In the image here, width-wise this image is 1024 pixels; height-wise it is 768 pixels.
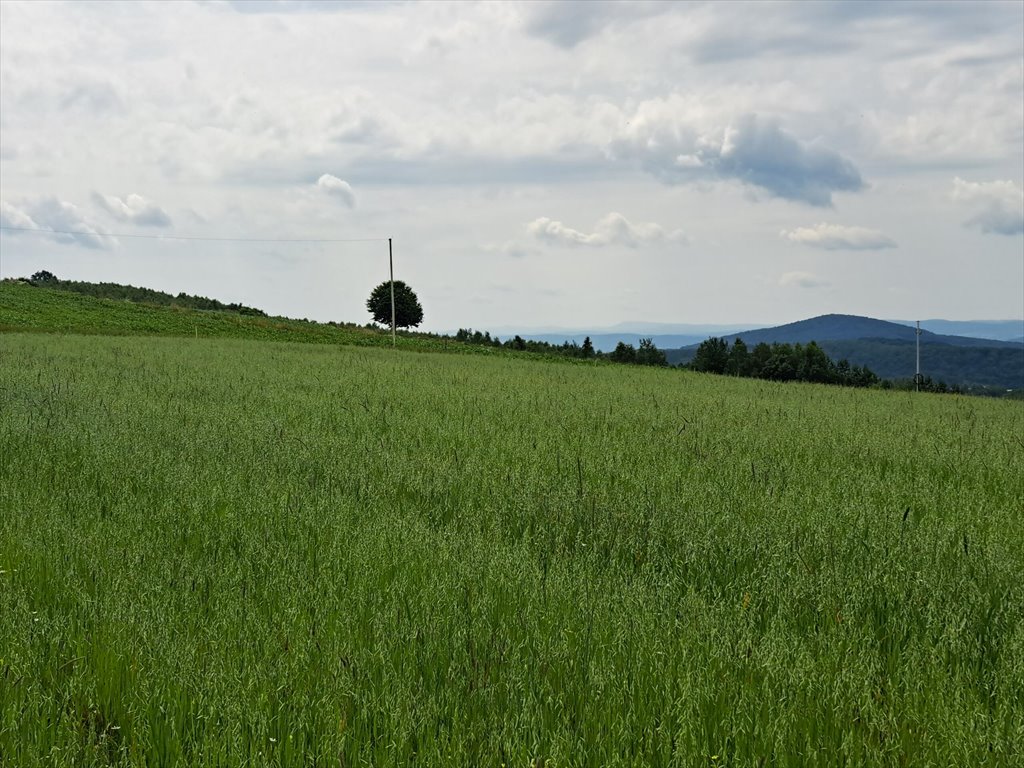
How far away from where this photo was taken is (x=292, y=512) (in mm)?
5969

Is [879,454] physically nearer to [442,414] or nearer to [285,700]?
[442,414]

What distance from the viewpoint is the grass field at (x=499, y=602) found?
9.53ft

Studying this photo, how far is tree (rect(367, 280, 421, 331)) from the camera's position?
332 feet

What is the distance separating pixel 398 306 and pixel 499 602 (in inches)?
3886

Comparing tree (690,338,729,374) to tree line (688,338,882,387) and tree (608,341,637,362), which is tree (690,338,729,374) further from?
tree (608,341,637,362)

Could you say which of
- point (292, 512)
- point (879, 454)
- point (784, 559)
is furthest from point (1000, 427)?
point (292, 512)

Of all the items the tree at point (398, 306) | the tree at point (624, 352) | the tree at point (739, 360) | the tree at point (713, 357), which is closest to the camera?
the tree at point (624, 352)

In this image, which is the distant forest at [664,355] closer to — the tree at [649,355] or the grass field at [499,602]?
the tree at [649,355]

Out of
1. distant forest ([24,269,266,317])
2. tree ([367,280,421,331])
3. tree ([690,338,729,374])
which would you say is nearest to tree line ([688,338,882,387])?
tree ([690,338,729,374])

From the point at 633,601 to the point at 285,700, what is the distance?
2.01 m

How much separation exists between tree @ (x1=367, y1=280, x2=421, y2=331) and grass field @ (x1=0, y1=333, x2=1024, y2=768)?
304ft

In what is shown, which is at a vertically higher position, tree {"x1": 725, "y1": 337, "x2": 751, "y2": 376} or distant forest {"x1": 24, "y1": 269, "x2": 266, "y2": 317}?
distant forest {"x1": 24, "y1": 269, "x2": 266, "y2": 317}

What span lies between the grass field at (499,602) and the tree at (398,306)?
92.8 m

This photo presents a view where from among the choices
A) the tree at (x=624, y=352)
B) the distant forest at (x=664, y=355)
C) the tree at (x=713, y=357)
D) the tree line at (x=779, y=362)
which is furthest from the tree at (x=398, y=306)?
the tree at (x=713, y=357)
